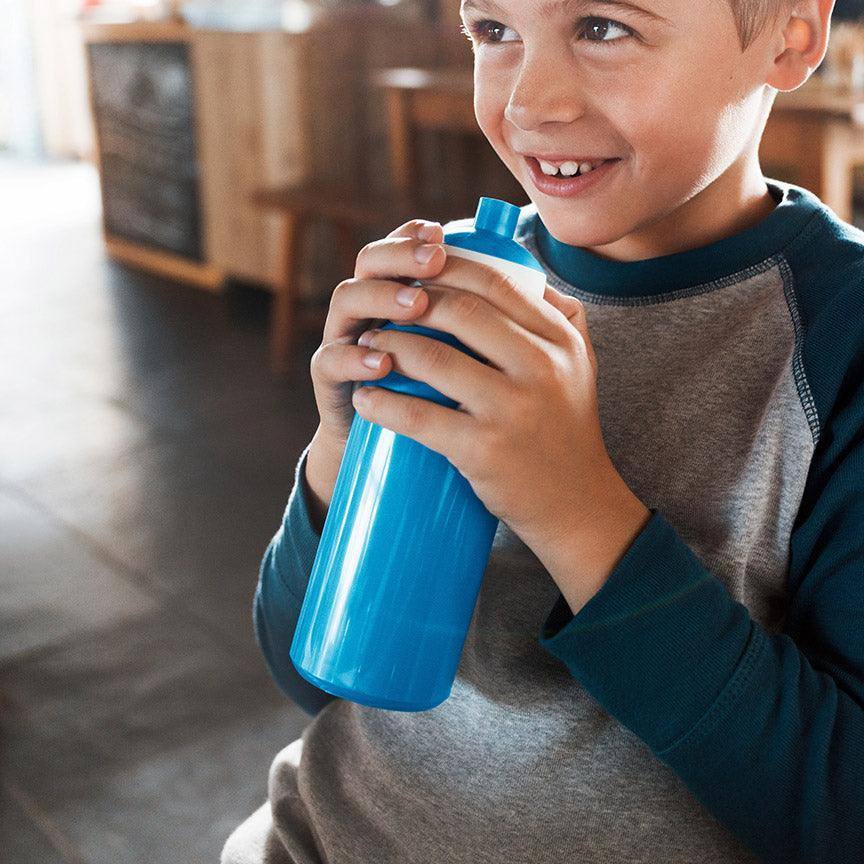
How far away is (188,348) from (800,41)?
307 cm

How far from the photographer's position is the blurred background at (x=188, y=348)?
1685 mm

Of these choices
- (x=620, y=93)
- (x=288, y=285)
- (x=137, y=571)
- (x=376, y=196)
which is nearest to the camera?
(x=620, y=93)

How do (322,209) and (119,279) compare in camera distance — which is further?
(119,279)

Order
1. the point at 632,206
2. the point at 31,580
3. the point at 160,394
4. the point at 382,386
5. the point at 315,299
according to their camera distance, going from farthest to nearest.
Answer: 1. the point at 315,299
2. the point at 160,394
3. the point at 31,580
4. the point at 632,206
5. the point at 382,386

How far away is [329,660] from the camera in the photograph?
0.56 metres

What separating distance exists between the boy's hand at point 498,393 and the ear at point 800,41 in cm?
23

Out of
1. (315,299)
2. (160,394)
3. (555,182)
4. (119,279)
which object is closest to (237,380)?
(160,394)

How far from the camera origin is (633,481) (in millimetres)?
682

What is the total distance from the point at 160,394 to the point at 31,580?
1061 millimetres

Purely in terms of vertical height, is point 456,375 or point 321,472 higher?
point 456,375

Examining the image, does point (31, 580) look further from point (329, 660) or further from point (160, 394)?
point (329, 660)

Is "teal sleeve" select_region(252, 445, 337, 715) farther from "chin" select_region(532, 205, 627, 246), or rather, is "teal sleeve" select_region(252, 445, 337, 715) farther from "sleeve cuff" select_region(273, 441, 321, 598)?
"chin" select_region(532, 205, 627, 246)

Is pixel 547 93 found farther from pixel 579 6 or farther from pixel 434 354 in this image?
pixel 434 354

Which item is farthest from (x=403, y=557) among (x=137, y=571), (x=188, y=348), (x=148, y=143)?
(x=148, y=143)
